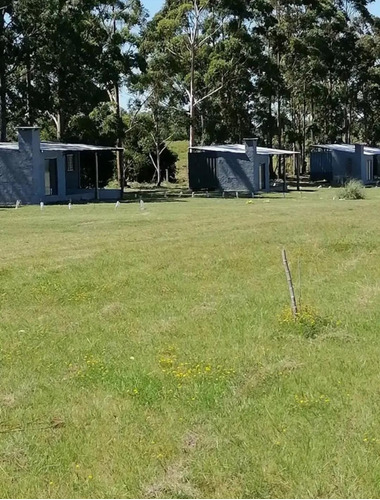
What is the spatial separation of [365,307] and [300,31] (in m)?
50.7

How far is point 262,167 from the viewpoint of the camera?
45.8m

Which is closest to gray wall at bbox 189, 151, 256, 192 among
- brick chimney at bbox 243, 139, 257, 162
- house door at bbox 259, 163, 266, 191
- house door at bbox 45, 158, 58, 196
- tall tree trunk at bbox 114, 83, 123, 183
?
brick chimney at bbox 243, 139, 257, 162

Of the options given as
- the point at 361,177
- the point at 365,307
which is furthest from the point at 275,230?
the point at 361,177

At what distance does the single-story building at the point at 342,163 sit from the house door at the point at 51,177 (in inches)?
968

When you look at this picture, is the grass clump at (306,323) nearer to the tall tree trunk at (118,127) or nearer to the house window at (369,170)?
the tall tree trunk at (118,127)

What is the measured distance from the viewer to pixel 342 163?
55.3m

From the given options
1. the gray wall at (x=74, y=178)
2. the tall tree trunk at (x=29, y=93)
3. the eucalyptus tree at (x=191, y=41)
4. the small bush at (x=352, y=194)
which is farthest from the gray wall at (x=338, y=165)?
the tall tree trunk at (x=29, y=93)

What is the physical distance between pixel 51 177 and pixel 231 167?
12095mm

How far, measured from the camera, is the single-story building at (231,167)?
145ft

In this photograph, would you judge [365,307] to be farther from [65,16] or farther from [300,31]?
[300,31]

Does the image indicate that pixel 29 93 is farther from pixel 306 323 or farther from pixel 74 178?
pixel 306 323

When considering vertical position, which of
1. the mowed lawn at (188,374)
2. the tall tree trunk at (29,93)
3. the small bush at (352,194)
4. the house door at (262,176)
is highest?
the tall tree trunk at (29,93)

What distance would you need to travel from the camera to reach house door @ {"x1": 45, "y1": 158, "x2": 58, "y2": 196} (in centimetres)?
3678

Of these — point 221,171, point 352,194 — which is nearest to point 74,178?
point 221,171
